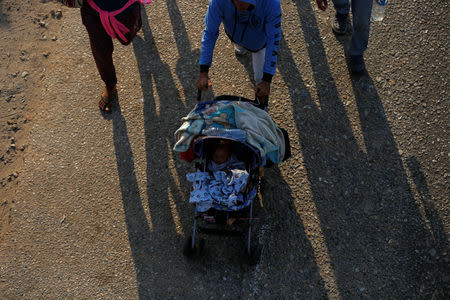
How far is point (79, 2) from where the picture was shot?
400 cm

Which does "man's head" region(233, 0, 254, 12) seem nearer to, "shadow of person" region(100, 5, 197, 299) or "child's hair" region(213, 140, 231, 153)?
"child's hair" region(213, 140, 231, 153)

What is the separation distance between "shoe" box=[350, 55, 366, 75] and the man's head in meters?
2.34

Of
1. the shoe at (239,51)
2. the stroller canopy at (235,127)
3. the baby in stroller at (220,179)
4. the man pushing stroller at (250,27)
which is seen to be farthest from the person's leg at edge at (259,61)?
the shoe at (239,51)

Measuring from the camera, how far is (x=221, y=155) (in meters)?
3.99

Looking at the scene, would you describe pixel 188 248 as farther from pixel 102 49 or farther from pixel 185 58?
pixel 185 58

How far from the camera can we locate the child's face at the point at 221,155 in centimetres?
397

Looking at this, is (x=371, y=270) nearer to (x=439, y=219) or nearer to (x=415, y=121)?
(x=439, y=219)

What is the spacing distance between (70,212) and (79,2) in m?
2.66

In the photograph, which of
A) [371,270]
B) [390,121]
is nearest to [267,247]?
[371,270]

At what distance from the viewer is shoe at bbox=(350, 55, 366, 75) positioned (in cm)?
514

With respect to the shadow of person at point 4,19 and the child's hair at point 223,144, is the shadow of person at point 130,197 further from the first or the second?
the shadow of person at point 4,19

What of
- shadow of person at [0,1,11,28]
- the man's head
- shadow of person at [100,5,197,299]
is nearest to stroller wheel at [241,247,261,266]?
shadow of person at [100,5,197,299]

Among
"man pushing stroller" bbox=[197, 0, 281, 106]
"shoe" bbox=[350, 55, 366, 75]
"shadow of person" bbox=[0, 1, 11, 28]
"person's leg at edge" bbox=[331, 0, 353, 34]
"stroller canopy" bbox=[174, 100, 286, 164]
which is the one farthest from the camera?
"shadow of person" bbox=[0, 1, 11, 28]

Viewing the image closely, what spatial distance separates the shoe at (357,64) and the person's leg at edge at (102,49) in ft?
11.0
